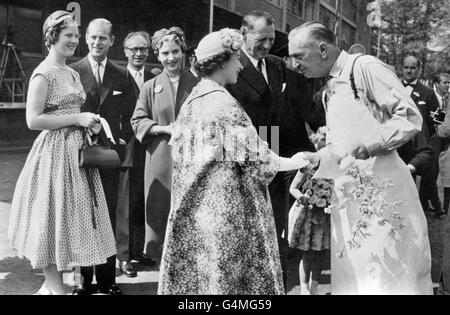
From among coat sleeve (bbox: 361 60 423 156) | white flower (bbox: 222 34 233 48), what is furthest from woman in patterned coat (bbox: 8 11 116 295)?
Answer: coat sleeve (bbox: 361 60 423 156)

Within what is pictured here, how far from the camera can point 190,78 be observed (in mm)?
4078

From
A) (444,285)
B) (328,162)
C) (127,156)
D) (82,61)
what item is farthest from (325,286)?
(82,61)

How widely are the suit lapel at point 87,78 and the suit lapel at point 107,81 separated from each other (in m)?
0.07

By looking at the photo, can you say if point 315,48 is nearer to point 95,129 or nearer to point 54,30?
point 95,129

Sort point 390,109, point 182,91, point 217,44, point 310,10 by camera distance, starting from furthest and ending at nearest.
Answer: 1. point 310,10
2. point 182,91
3. point 217,44
4. point 390,109

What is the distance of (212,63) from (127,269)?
212cm

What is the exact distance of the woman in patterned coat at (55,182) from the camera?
10.9 feet

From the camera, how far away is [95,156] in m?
3.44

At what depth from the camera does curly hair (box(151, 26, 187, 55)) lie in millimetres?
3896

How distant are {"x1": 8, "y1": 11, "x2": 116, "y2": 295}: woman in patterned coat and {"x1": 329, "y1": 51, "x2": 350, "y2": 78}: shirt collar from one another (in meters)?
1.58

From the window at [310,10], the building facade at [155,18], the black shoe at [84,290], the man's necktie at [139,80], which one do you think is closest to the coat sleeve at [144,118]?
the man's necktie at [139,80]

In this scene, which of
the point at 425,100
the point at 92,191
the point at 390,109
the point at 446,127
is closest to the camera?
the point at 390,109

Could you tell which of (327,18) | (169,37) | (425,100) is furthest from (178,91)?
(425,100)

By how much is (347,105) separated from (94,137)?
1733 mm
